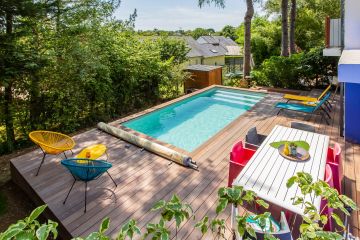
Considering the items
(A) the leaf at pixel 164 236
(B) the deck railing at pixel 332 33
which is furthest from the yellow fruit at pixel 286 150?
(B) the deck railing at pixel 332 33

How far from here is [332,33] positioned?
31.1 feet

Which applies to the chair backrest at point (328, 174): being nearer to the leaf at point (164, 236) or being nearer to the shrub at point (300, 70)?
the leaf at point (164, 236)

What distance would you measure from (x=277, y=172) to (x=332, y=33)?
316 inches

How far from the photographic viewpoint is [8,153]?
839cm

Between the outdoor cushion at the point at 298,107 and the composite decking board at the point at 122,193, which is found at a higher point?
the outdoor cushion at the point at 298,107

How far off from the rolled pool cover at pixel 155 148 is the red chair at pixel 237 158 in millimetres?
1412

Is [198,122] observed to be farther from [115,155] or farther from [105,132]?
[115,155]

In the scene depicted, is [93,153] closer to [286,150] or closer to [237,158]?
[237,158]

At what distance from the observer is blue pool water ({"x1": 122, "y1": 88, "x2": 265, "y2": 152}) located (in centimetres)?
984

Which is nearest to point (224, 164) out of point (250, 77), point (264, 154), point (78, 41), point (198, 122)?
point (264, 154)

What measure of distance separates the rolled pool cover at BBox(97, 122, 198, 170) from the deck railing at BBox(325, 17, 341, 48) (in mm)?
7520

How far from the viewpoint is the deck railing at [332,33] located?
30.7 feet

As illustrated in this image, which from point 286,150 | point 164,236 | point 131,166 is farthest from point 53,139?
point 164,236

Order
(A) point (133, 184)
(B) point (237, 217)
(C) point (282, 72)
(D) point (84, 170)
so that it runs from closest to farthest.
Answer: (B) point (237, 217) → (D) point (84, 170) → (A) point (133, 184) → (C) point (282, 72)
